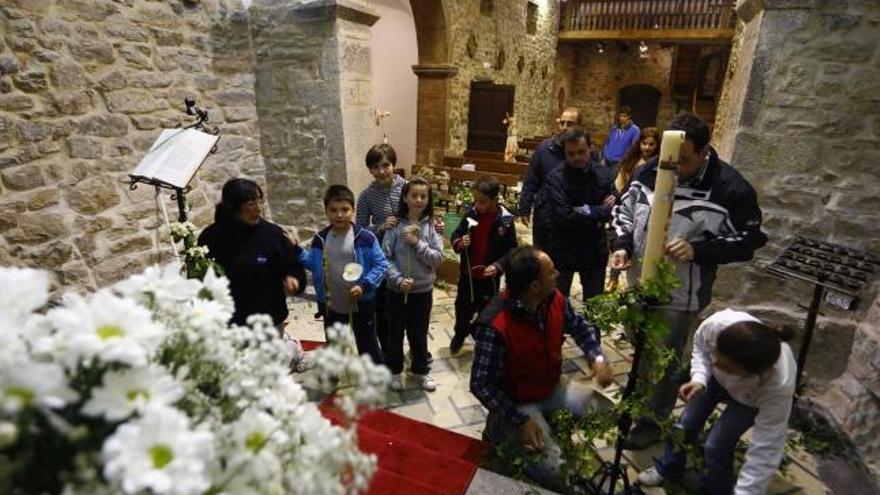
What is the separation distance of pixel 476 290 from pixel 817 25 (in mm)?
2727

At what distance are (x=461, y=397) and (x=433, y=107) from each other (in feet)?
22.8

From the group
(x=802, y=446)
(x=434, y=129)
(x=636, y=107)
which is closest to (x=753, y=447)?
(x=802, y=446)

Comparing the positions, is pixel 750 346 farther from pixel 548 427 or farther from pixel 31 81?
pixel 31 81

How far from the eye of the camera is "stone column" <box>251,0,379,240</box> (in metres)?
4.26

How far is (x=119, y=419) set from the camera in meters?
0.72

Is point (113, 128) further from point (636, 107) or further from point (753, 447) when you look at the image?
point (636, 107)

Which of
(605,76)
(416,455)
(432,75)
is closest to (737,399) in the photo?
(416,455)

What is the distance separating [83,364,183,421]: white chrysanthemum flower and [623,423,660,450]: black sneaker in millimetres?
2631

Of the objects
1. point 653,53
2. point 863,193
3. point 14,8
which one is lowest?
point 863,193

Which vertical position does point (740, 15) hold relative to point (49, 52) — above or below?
above

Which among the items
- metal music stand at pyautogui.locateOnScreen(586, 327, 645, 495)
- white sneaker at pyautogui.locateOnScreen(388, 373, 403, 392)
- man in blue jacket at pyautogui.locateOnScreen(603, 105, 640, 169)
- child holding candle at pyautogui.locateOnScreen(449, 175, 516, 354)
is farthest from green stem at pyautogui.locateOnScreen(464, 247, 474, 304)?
man in blue jacket at pyautogui.locateOnScreen(603, 105, 640, 169)

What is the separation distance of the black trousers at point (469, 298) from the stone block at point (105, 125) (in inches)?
109

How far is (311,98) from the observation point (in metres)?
4.44

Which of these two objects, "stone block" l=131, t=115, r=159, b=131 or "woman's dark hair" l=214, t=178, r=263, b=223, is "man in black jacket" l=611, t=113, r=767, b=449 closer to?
"woman's dark hair" l=214, t=178, r=263, b=223
